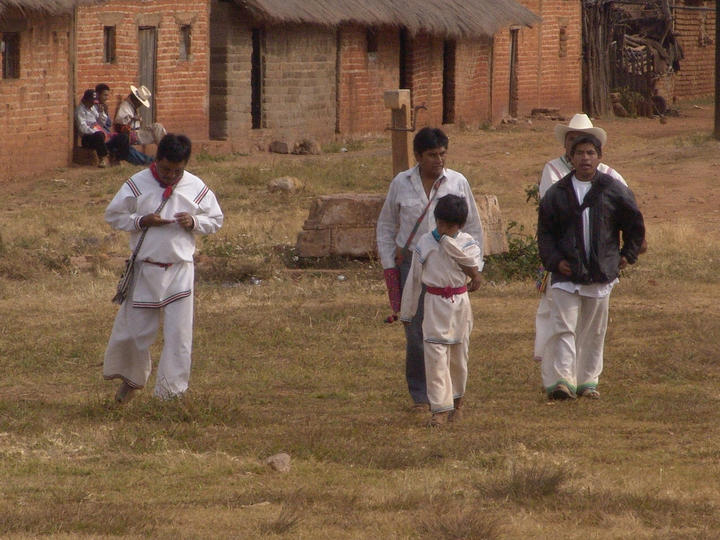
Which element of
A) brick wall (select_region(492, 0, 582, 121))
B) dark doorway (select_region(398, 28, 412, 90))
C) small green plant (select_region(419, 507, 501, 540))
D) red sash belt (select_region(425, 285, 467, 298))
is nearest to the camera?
small green plant (select_region(419, 507, 501, 540))

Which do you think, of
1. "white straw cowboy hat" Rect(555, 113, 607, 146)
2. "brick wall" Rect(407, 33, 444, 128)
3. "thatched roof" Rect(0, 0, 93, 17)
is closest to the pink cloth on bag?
"white straw cowboy hat" Rect(555, 113, 607, 146)

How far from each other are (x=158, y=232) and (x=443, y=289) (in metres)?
1.42

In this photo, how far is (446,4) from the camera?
2402 centimetres

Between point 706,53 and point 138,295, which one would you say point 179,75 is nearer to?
point 138,295

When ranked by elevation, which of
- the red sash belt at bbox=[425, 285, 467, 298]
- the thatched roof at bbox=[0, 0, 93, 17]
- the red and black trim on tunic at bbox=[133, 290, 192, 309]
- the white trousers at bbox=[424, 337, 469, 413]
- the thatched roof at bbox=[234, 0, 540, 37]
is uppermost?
the thatched roof at bbox=[234, 0, 540, 37]

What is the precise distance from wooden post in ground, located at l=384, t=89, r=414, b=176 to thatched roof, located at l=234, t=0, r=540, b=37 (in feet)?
29.6

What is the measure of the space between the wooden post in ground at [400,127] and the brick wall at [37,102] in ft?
24.4

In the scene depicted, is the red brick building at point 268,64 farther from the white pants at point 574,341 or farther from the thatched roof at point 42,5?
the white pants at point 574,341

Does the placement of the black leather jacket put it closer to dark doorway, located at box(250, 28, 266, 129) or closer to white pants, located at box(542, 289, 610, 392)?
white pants, located at box(542, 289, 610, 392)

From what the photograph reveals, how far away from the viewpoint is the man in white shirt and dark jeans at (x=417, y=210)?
252 inches

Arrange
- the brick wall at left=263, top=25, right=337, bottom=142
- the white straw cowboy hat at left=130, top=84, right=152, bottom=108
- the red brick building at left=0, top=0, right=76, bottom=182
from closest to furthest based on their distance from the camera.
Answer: the red brick building at left=0, top=0, right=76, bottom=182 < the white straw cowboy hat at left=130, top=84, right=152, bottom=108 < the brick wall at left=263, top=25, right=337, bottom=142

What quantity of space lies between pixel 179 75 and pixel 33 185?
3794mm

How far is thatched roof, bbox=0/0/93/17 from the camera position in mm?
15422

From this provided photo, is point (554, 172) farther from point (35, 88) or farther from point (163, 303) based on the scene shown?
point (35, 88)
